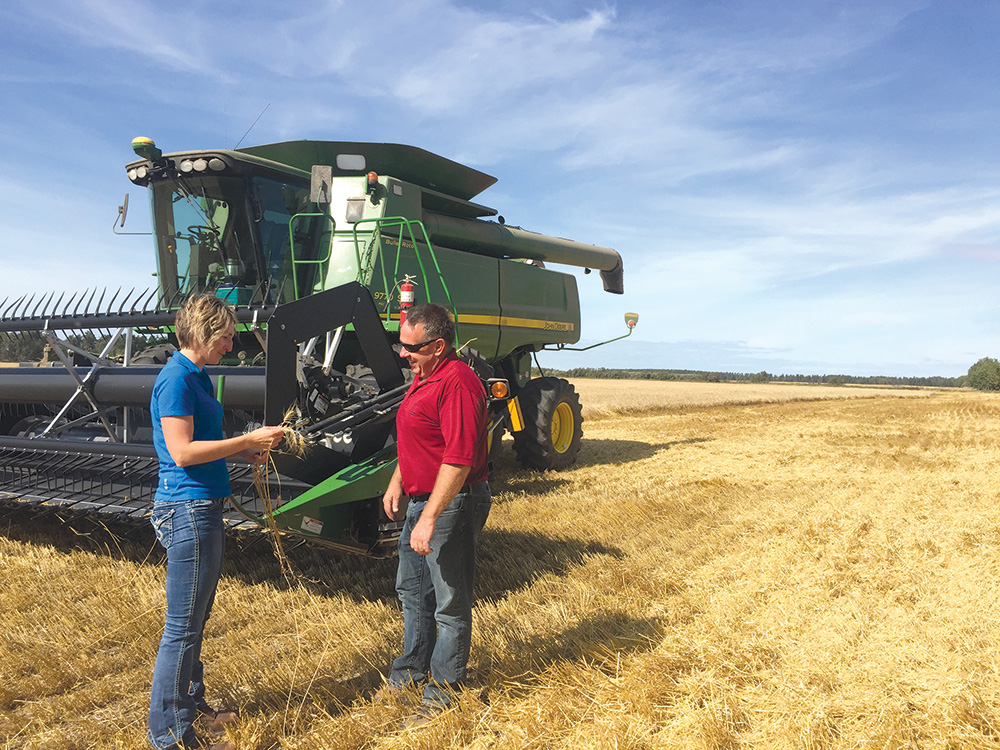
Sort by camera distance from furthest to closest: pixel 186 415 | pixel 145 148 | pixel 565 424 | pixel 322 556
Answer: pixel 565 424, pixel 145 148, pixel 322 556, pixel 186 415

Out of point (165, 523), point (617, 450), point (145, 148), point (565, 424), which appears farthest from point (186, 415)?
point (617, 450)

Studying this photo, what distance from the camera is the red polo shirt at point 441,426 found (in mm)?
2465

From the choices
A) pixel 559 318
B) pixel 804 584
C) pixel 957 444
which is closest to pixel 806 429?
pixel 957 444

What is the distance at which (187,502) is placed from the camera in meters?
2.30

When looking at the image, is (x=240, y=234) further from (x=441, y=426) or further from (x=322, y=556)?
(x=441, y=426)

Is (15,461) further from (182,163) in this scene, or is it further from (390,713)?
(390,713)

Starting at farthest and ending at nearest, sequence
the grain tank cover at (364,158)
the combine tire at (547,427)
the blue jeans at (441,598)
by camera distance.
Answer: the combine tire at (547,427), the grain tank cover at (364,158), the blue jeans at (441,598)

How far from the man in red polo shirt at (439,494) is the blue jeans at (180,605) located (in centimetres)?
67

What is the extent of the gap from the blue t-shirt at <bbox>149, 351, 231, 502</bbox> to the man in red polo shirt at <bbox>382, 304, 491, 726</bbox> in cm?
64

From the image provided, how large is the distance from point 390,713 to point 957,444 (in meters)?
11.3

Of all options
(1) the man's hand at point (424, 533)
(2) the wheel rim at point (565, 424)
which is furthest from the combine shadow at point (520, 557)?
(2) the wheel rim at point (565, 424)

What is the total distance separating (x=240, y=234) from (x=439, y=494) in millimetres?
4238

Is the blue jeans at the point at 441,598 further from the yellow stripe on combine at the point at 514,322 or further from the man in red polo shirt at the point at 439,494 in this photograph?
the yellow stripe on combine at the point at 514,322

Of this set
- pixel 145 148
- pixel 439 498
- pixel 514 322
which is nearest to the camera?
pixel 439 498
